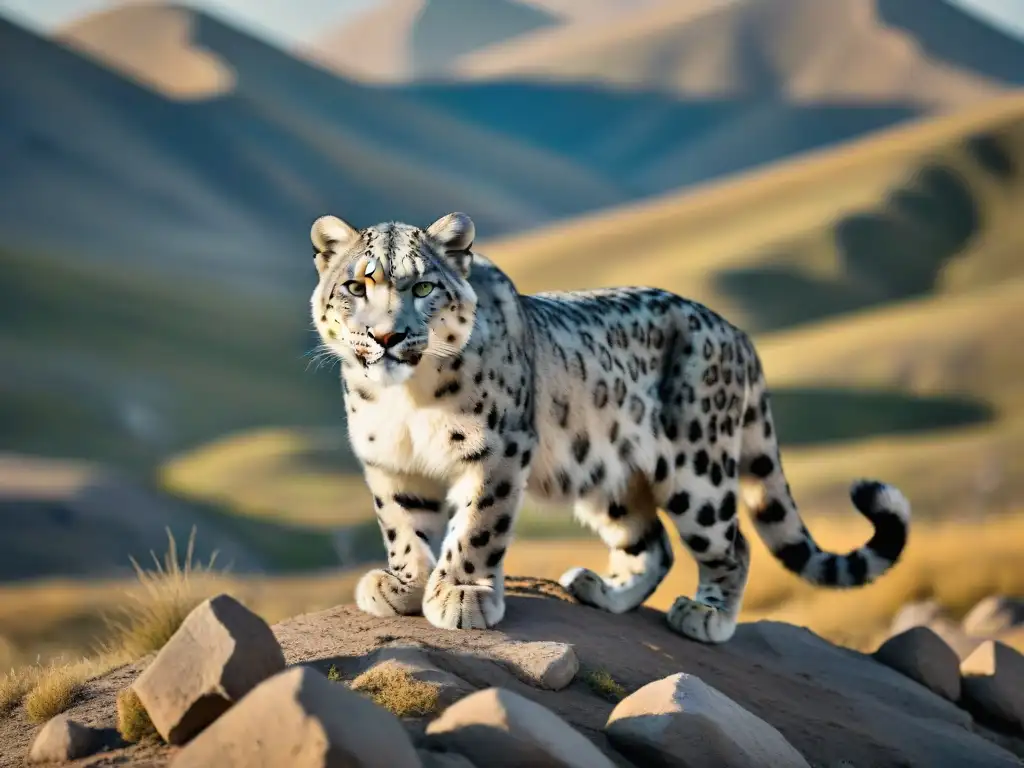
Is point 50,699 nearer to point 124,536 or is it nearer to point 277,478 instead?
point 124,536

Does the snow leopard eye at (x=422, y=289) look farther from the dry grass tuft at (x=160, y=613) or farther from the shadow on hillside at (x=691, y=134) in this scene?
the shadow on hillside at (x=691, y=134)

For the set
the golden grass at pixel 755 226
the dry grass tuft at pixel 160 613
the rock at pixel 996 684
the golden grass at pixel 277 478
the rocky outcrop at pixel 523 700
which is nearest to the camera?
the rocky outcrop at pixel 523 700

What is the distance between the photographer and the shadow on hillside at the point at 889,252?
78375 millimetres

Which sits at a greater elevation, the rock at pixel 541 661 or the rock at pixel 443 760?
the rock at pixel 541 661

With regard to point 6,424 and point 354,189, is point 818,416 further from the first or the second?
point 354,189

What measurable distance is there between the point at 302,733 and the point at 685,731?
2.13 meters

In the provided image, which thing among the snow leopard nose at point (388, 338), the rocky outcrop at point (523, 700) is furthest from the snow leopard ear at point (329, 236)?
the rocky outcrop at point (523, 700)

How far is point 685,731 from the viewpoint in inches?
254

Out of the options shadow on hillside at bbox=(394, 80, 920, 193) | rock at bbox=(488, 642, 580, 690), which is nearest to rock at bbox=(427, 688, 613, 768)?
rock at bbox=(488, 642, 580, 690)

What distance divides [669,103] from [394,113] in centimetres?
4562

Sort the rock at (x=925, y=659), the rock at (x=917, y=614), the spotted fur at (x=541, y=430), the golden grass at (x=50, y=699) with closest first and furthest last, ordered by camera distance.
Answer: the golden grass at (x=50, y=699), the spotted fur at (x=541, y=430), the rock at (x=925, y=659), the rock at (x=917, y=614)

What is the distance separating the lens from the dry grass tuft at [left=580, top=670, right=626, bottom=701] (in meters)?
7.43

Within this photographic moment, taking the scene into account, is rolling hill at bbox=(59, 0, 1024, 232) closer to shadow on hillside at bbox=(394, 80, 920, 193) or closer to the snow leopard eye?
shadow on hillside at bbox=(394, 80, 920, 193)

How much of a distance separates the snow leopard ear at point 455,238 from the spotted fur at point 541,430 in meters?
0.01
